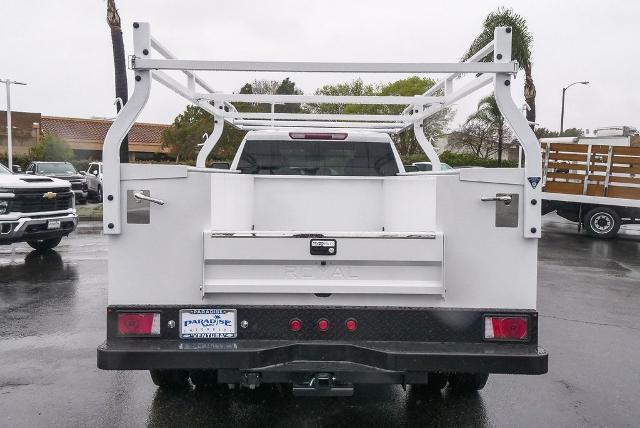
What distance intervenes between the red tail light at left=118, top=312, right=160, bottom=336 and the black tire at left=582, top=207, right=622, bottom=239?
14.2m

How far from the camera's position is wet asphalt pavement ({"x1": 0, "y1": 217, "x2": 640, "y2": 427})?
167 inches

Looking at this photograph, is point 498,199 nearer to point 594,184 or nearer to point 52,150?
point 594,184

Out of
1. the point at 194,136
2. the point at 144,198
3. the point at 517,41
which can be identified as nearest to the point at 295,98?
the point at 144,198

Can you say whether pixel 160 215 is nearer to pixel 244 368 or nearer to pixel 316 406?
pixel 244 368

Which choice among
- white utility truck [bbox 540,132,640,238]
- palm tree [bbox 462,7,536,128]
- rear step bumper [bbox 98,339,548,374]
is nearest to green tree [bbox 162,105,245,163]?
palm tree [bbox 462,7,536,128]

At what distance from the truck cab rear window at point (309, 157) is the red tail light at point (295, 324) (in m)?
2.97

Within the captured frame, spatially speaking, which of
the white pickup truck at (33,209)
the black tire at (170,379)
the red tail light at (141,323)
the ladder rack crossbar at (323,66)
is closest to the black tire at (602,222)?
the white pickup truck at (33,209)

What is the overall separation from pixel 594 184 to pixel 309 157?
11371 mm

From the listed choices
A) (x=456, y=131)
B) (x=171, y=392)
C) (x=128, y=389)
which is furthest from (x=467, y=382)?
(x=456, y=131)

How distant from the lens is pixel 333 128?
7.21 m

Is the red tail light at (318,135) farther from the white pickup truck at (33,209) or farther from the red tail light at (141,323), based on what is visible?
the white pickup truck at (33,209)

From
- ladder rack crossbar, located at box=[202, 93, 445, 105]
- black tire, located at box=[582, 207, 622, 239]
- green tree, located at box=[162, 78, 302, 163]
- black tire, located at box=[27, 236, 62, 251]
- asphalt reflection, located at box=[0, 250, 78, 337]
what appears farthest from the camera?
green tree, located at box=[162, 78, 302, 163]

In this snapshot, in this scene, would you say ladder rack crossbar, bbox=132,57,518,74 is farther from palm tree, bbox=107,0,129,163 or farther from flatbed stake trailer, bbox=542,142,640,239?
palm tree, bbox=107,0,129,163

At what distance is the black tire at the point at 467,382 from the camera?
14.9 feet
